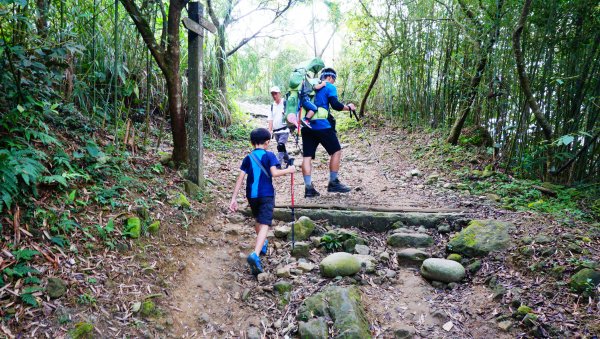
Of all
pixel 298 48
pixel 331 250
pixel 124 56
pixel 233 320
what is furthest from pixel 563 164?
pixel 298 48

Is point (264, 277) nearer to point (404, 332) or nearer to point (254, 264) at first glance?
point (254, 264)

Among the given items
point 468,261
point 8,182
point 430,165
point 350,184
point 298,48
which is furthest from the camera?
point 298,48

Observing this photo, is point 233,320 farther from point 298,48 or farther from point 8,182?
point 298,48

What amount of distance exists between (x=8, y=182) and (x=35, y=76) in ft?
4.89

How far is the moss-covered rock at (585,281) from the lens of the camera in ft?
8.42

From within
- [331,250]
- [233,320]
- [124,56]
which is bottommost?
[233,320]

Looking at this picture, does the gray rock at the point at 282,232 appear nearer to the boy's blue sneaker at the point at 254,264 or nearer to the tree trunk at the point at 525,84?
the boy's blue sneaker at the point at 254,264

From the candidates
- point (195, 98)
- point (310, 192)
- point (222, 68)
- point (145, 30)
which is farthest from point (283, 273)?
point (222, 68)

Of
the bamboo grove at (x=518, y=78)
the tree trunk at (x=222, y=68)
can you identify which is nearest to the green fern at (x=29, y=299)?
the bamboo grove at (x=518, y=78)

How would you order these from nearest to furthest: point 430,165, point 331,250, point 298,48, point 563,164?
point 331,250, point 563,164, point 430,165, point 298,48

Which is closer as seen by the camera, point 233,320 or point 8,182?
point 8,182

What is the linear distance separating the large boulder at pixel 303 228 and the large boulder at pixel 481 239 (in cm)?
142

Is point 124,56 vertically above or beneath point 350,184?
above

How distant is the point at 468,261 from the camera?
11.0 feet
